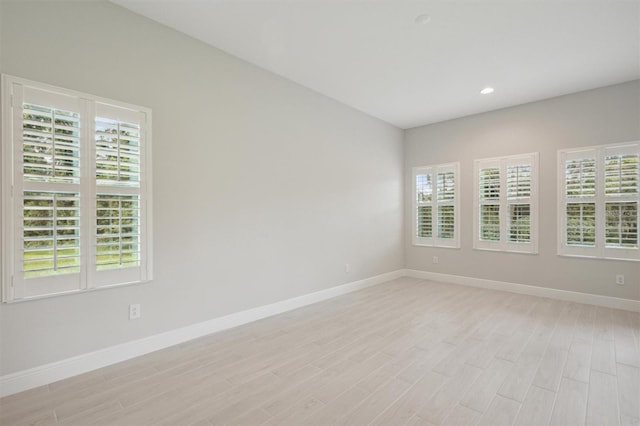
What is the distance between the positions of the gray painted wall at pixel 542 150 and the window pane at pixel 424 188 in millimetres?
293

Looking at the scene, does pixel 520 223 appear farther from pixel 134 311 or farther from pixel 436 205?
pixel 134 311

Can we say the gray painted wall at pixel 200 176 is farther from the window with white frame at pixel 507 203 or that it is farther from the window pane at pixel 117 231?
Result: the window with white frame at pixel 507 203

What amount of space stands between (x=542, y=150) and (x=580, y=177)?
24.5 inches

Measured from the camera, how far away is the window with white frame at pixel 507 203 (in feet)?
15.4

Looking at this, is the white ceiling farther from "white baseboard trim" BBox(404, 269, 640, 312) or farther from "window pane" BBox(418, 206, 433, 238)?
"white baseboard trim" BBox(404, 269, 640, 312)

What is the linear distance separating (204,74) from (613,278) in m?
5.68

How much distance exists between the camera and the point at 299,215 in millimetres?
4109

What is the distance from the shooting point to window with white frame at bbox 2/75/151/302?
6.88 ft

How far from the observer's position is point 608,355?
268cm

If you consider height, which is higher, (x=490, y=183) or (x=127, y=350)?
(x=490, y=183)

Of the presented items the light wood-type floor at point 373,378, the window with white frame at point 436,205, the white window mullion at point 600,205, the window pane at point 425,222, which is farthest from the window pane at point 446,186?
the light wood-type floor at point 373,378

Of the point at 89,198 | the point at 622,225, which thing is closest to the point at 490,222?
the point at 622,225

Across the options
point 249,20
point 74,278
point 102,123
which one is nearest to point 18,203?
point 74,278

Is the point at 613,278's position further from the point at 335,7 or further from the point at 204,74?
the point at 204,74
